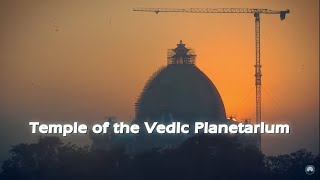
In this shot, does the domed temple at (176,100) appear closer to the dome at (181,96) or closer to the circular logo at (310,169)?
the dome at (181,96)

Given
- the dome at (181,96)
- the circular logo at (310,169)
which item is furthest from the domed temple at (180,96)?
the circular logo at (310,169)

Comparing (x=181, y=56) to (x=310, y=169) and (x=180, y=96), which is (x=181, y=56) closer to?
(x=180, y=96)

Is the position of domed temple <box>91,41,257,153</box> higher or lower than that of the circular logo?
higher

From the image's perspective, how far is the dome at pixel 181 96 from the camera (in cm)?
11112

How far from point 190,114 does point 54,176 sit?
118 ft

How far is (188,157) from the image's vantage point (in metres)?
81.6

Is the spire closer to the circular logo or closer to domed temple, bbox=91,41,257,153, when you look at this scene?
domed temple, bbox=91,41,257,153

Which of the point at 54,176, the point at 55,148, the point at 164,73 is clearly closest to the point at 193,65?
the point at 164,73

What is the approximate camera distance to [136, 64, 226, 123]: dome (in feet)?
365

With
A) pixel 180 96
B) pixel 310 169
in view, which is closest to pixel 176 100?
pixel 180 96

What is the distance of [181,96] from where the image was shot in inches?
4498

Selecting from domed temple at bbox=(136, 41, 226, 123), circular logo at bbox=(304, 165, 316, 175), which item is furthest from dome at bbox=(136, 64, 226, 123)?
circular logo at bbox=(304, 165, 316, 175)

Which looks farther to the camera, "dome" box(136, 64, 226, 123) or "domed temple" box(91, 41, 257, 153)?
"dome" box(136, 64, 226, 123)

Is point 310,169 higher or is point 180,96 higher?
point 180,96
